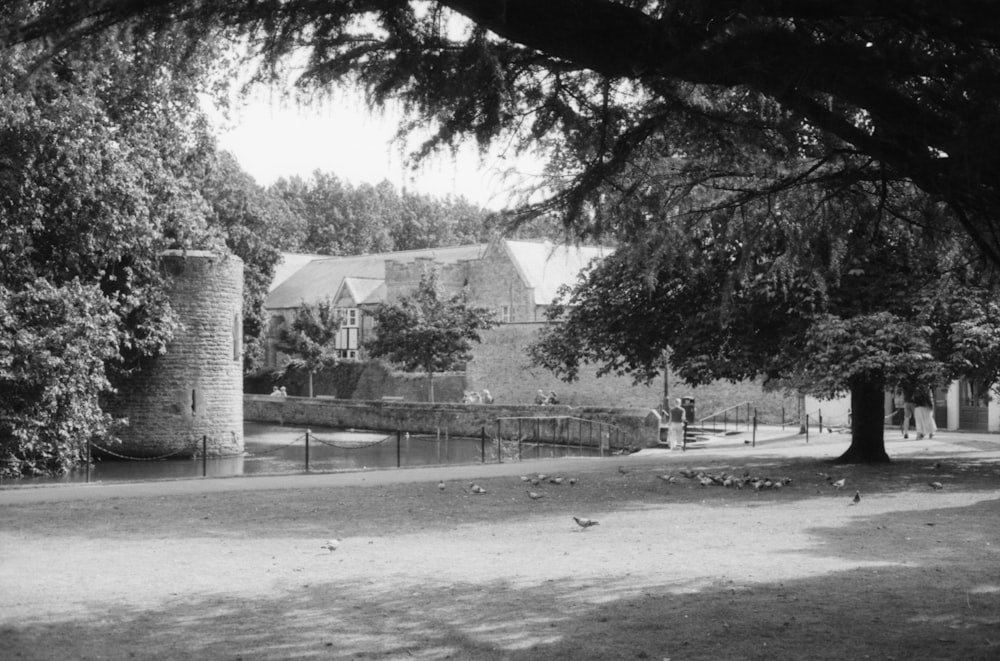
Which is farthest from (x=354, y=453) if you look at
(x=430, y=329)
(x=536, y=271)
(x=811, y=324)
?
(x=536, y=271)

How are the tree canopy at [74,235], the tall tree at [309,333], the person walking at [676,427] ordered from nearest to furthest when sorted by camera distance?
the tree canopy at [74,235], the person walking at [676,427], the tall tree at [309,333]

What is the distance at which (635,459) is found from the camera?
74.5 feet

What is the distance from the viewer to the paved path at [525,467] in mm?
16469

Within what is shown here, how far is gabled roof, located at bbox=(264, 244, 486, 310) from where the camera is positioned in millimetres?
69250

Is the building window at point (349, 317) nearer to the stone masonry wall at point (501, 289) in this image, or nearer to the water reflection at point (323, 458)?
the stone masonry wall at point (501, 289)

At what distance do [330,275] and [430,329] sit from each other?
25.2 meters

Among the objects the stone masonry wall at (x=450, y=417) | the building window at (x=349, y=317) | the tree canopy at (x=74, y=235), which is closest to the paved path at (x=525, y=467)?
the stone masonry wall at (x=450, y=417)

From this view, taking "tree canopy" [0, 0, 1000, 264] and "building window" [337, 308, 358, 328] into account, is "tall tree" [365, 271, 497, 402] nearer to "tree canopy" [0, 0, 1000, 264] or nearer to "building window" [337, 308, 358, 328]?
"building window" [337, 308, 358, 328]

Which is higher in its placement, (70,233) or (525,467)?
(70,233)

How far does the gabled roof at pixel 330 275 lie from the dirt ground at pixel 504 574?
53.0 meters

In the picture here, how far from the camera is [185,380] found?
30.7m

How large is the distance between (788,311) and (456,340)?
1260 inches

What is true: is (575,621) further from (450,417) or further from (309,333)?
(309,333)

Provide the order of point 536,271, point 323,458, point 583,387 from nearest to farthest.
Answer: point 323,458
point 583,387
point 536,271
